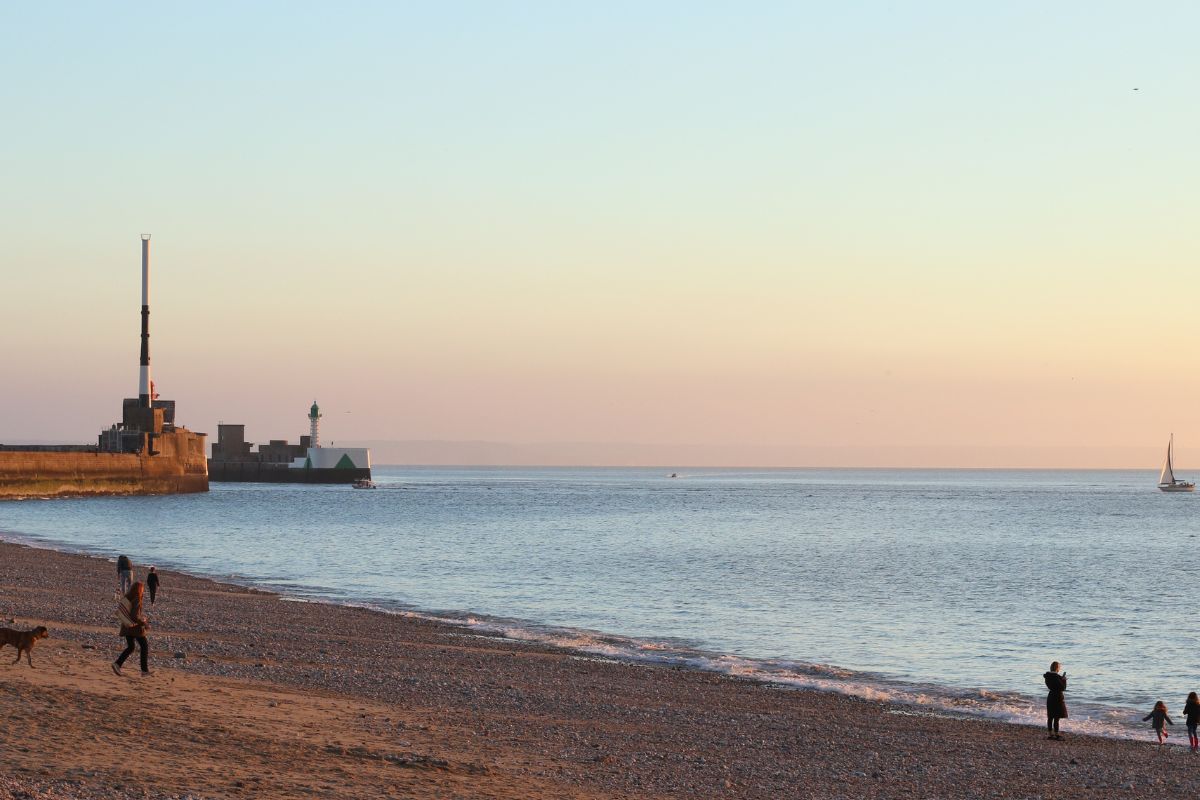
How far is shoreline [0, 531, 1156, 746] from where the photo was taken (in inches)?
917

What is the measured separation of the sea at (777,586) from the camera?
28828 mm

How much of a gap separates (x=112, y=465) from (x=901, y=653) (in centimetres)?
10822

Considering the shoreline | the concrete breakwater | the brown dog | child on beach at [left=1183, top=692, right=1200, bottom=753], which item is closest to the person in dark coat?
the shoreline

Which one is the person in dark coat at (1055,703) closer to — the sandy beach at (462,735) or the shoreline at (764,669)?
the sandy beach at (462,735)

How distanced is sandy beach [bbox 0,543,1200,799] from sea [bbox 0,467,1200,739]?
13.4ft

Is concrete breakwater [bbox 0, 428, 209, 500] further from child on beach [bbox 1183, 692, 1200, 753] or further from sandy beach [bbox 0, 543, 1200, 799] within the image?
child on beach [bbox 1183, 692, 1200, 753]

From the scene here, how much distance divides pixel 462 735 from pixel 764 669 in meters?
13.1

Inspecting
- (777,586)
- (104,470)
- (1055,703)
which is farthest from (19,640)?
(104,470)

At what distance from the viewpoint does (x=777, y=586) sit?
49.7m

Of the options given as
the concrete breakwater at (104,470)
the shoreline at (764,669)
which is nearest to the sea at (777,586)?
the shoreline at (764,669)

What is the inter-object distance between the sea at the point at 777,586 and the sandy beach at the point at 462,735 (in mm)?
4077

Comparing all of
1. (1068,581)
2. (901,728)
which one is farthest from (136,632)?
(1068,581)

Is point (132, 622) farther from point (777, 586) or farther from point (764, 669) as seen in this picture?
point (777, 586)

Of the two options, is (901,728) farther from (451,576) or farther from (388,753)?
(451,576)
